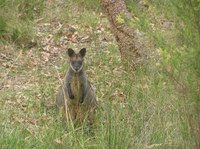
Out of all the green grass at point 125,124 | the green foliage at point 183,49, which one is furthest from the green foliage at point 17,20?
the green foliage at point 183,49

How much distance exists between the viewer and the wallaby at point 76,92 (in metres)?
7.14

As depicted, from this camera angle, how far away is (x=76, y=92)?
289 inches

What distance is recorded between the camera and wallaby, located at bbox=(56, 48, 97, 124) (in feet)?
23.4

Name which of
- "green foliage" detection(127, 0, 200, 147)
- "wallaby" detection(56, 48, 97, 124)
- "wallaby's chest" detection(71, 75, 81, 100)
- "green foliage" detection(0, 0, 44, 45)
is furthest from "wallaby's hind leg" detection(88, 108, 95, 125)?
"green foliage" detection(0, 0, 44, 45)

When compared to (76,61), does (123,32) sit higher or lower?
higher

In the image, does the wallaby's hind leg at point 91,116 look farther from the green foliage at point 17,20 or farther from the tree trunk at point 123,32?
the green foliage at point 17,20

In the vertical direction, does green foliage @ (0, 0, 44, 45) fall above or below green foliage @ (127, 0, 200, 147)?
above

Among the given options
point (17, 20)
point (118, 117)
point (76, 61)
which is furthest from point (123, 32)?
point (118, 117)

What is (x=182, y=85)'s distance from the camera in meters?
4.46

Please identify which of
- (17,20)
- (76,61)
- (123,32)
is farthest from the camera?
(17,20)

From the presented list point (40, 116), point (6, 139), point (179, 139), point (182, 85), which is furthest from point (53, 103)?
point (182, 85)

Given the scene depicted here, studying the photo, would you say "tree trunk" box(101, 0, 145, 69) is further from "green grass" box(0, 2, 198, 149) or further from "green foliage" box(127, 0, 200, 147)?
"green foliage" box(127, 0, 200, 147)

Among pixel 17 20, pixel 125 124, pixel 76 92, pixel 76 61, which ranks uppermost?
pixel 17 20

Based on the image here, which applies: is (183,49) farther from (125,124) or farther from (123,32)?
(123,32)
